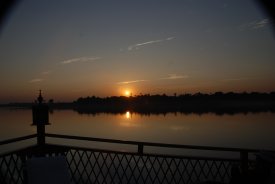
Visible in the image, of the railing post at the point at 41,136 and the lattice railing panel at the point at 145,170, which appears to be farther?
the lattice railing panel at the point at 145,170

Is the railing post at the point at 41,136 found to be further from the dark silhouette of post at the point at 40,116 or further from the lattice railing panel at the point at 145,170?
the lattice railing panel at the point at 145,170

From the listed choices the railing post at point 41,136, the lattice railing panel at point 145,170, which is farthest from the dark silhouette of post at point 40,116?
the lattice railing panel at point 145,170

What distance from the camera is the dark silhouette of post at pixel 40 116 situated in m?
4.82

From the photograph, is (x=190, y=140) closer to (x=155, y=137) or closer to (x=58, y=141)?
(x=155, y=137)

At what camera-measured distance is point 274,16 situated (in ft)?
5.61

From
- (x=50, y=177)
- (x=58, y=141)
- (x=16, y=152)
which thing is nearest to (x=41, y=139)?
(x=16, y=152)

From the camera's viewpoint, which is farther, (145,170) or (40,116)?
(145,170)

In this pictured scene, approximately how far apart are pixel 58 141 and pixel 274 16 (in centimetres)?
1880

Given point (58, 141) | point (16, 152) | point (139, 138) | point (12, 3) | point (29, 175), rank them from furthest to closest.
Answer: point (139, 138) < point (58, 141) < point (16, 152) < point (29, 175) < point (12, 3)

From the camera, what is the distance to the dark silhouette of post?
4824 mm

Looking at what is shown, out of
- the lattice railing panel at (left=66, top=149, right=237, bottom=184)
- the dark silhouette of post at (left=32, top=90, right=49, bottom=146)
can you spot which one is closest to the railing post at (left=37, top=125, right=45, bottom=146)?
the dark silhouette of post at (left=32, top=90, right=49, bottom=146)

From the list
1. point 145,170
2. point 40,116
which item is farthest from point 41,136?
point 145,170

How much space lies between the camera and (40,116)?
4.97 meters

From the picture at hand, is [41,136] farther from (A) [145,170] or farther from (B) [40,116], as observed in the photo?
(A) [145,170]
